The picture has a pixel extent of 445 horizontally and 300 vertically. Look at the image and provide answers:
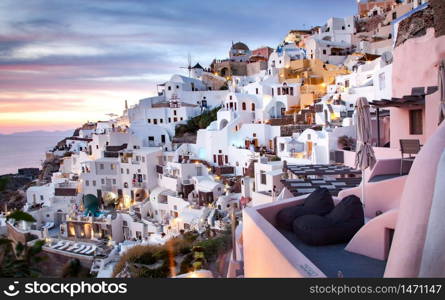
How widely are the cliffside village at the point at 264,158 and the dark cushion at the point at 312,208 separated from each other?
1.16 feet

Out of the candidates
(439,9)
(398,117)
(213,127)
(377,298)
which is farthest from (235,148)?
(377,298)

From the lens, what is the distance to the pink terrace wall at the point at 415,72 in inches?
388

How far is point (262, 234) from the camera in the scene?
5324 mm

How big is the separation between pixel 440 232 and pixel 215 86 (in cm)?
5204

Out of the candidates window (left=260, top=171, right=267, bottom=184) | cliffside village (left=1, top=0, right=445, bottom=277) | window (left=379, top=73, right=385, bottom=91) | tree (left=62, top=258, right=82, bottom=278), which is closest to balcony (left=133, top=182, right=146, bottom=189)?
cliffside village (left=1, top=0, right=445, bottom=277)

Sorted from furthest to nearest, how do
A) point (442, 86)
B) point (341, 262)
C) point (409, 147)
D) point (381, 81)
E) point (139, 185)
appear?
1. point (139, 185)
2. point (381, 81)
3. point (409, 147)
4. point (442, 86)
5. point (341, 262)

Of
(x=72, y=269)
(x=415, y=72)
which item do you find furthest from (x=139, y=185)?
(x=415, y=72)

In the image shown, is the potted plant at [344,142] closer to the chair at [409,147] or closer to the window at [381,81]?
the window at [381,81]

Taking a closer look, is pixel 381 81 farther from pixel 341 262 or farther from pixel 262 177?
pixel 341 262

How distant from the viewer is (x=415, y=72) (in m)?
11.1

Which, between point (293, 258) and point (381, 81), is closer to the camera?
point (293, 258)

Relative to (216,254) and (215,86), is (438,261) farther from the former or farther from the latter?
(215,86)

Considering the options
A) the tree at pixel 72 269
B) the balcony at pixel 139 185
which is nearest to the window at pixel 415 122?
the tree at pixel 72 269

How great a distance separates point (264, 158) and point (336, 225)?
680 inches
